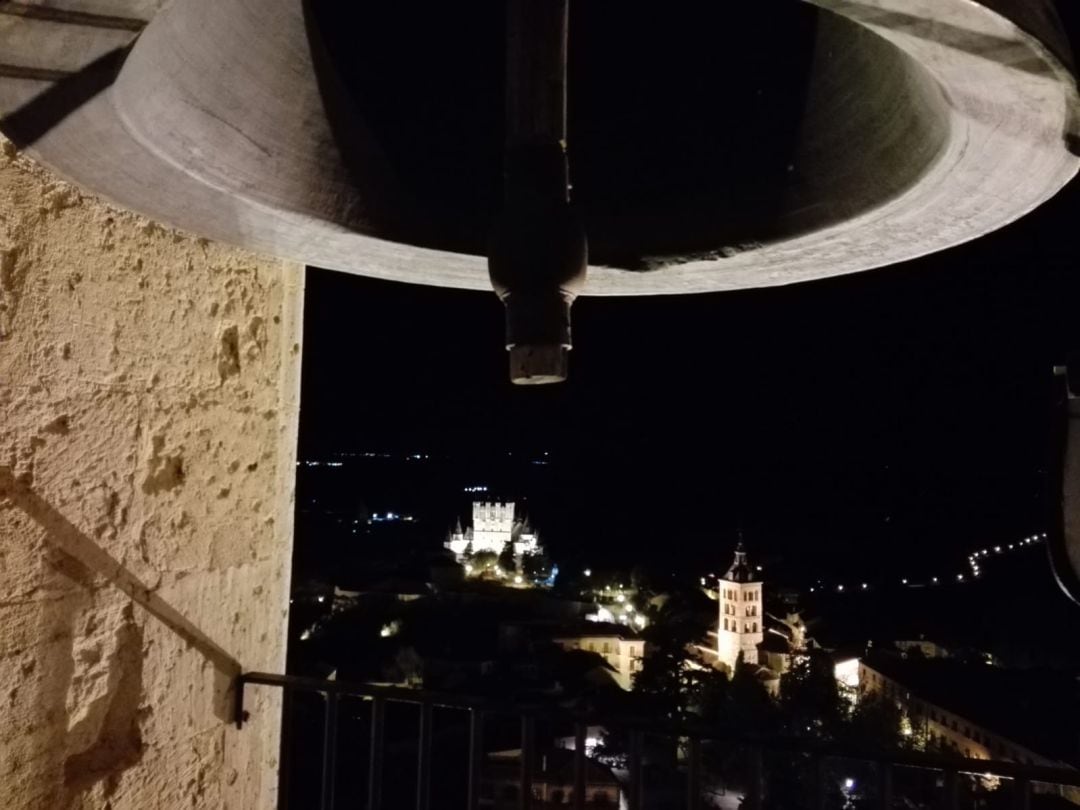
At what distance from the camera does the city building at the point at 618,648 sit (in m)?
39.8

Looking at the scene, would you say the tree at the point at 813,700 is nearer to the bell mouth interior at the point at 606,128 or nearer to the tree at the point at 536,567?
the tree at the point at 536,567

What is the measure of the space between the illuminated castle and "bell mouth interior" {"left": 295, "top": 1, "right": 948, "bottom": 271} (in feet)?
194

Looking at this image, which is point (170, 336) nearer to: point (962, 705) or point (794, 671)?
point (962, 705)

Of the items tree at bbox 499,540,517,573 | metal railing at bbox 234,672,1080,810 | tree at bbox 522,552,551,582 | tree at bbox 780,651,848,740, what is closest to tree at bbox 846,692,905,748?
tree at bbox 780,651,848,740

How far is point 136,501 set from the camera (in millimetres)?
2109

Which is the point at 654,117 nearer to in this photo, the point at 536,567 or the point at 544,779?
the point at 544,779

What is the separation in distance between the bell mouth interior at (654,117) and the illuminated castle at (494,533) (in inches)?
2328

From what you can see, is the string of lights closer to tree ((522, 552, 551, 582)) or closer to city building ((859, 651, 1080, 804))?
city building ((859, 651, 1080, 804))

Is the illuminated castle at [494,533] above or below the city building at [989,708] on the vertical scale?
above

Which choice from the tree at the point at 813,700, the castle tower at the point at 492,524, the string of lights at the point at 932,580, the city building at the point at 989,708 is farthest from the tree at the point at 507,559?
the city building at the point at 989,708

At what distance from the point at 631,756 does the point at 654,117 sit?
1.64 m

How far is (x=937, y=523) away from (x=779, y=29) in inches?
2281

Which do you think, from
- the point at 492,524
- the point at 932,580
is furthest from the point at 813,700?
the point at 492,524

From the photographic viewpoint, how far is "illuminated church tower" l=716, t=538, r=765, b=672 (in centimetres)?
4062
